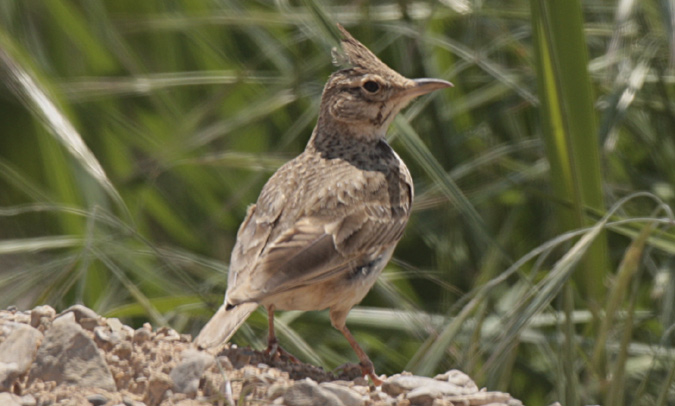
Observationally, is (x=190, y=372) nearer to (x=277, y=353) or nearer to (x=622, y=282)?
(x=277, y=353)

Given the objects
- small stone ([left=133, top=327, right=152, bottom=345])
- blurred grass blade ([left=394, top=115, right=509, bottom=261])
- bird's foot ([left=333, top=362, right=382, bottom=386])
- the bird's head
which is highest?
the bird's head

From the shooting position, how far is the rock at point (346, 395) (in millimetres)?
2707

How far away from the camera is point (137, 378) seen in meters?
2.82

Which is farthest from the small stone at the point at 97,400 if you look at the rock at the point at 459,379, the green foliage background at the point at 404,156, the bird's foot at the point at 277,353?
the rock at the point at 459,379

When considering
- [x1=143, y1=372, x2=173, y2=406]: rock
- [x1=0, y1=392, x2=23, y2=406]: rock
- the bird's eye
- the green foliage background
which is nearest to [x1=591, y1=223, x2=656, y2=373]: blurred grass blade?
the green foliage background

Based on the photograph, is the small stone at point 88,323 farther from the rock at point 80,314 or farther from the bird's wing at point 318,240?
the bird's wing at point 318,240

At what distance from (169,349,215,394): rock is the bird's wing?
401mm

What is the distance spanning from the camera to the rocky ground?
2.66 metres

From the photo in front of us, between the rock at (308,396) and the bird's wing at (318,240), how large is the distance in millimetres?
602

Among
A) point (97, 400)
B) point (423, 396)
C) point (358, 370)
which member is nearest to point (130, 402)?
point (97, 400)

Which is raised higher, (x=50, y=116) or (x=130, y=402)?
(x=50, y=116)

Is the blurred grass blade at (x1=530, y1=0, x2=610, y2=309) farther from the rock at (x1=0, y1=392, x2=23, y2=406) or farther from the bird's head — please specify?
the rock at (x1=0, y1=392, x2=23, y2=406)

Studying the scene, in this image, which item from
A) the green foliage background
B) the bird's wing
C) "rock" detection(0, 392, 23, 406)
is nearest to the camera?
"rock" detection(0, 392, 23, 406)

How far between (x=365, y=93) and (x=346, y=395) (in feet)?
5.99
